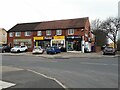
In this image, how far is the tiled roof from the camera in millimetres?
55331

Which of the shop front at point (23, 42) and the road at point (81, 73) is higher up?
the shop front at point (23, 42)

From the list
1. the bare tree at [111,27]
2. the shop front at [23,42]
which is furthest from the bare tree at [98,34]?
the shop front at [23,42]

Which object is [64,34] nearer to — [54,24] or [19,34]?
[54,24]

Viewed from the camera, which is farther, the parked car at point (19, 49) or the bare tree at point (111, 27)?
the bare tree at point (111, 27)

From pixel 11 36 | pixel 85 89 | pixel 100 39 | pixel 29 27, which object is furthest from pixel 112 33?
pixel 85 89

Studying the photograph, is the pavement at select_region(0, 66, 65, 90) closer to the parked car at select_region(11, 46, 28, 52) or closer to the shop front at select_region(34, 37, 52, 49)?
the parked car at select_region(11, 46, 28, 52)

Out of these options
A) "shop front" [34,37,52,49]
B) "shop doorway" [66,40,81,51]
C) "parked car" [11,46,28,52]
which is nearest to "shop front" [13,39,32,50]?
"shop front" [34,37,52,49]

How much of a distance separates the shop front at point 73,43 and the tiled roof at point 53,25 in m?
2.64

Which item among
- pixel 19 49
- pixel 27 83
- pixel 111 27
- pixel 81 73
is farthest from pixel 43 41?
pixel 27 83

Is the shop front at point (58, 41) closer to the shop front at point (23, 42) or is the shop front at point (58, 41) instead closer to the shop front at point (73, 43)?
the shop front at point (73, 43)

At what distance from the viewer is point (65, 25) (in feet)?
186

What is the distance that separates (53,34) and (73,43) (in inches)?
234

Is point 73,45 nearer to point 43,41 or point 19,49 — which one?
point 43,41

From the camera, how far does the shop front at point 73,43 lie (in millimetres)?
53125
